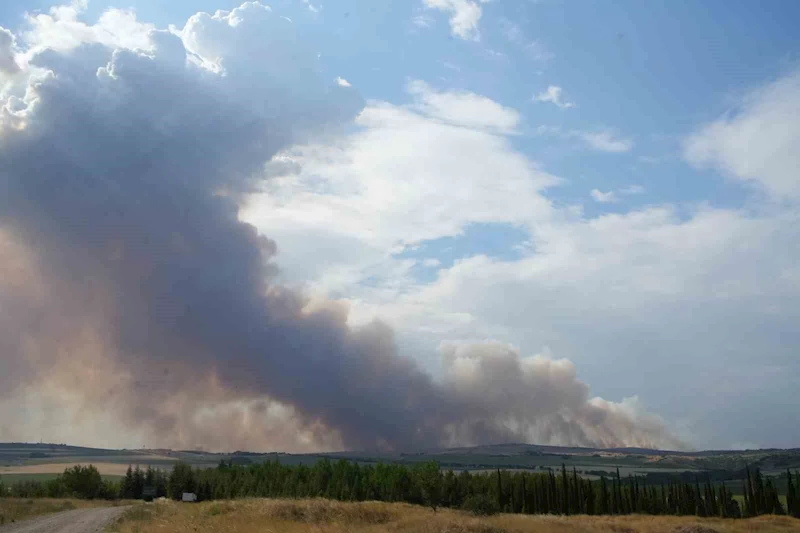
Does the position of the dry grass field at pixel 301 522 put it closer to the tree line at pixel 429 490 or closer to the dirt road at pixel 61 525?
the dirt road at pixel 61 525

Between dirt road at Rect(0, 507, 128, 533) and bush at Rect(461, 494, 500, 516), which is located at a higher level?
dirt road at Rect(0, 507, 128, 533)

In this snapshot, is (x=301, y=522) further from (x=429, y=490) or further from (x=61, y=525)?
(x=429, y=490)

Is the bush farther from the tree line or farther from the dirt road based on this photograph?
the dirt road

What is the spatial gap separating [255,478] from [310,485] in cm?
1690

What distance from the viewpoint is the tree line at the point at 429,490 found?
140 metres

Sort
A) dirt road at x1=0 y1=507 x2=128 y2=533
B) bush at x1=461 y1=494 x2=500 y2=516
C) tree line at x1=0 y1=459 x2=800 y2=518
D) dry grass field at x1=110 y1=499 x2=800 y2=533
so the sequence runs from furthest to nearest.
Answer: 1. tree line at x1=0 y1=459 x2=800 y2=518
2. bush at x1=461 y1=494 x2=500 y2=516
3. dirt road at x1=0 y1=507 x2=128 y2=533
4. dry grass field at x1=110 y1=499 x2=800 y2=533

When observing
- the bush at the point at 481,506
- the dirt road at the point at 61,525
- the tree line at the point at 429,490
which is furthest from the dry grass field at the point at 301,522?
the tree line at the point at 429,490

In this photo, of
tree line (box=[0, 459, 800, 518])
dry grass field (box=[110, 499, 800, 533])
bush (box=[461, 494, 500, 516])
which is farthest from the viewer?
tree line (box=[0, 459, 800, 518])

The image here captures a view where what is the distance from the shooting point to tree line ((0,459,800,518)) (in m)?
140

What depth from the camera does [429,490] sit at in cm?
14888

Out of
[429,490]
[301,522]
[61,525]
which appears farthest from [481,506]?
[61,525]

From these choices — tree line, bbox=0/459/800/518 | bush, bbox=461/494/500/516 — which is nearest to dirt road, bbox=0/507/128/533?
bush, bbox=461/494/500/516

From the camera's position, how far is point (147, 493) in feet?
505

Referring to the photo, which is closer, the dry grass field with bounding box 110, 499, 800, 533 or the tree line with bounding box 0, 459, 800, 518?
the dry grass field with bounding box 110, 499, 800, 533
